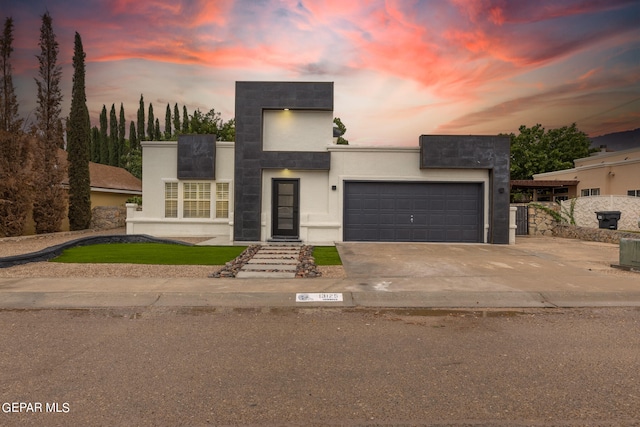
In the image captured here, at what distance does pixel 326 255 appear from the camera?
436 inches

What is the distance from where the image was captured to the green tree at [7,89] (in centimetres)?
1564

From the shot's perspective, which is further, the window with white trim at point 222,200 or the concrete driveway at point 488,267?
the window with white trim at point 222,200

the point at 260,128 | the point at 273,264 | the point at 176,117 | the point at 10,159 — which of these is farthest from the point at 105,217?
the point at 176,117

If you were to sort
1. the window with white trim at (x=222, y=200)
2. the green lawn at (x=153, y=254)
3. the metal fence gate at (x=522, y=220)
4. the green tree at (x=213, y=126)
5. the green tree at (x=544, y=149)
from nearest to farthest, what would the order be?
the green lawn at (x=153, y=254) < the window with white trim at (x=222, y=200) < the metal fence gate at (x=522, y=220) < the green tree at (x=213, y=126) < the green tree at (x=544, y=149)

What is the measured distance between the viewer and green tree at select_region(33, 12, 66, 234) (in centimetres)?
1714

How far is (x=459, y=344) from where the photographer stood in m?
4.30

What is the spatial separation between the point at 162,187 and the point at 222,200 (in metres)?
2.83

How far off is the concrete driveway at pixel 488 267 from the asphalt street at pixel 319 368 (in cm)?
168

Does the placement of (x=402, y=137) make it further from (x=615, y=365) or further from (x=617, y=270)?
(x=615, y=365)

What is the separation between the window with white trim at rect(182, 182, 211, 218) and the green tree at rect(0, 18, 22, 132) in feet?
27.0

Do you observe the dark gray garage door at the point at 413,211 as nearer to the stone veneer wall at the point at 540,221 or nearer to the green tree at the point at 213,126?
the stone veneer wall at the point at 540,221

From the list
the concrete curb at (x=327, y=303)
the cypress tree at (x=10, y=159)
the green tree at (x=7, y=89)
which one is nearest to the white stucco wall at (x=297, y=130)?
the concrete curb at (x=327, y=303)

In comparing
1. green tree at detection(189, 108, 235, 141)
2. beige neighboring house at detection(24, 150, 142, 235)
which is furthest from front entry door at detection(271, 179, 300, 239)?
green tree at detection(189, 108, 235, 141)

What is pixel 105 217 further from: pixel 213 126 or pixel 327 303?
pixel 327 303
